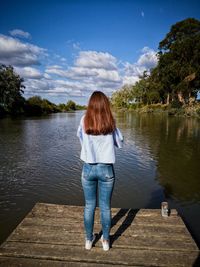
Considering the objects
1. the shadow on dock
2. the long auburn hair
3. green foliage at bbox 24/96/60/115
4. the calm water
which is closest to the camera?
the long auburn hair

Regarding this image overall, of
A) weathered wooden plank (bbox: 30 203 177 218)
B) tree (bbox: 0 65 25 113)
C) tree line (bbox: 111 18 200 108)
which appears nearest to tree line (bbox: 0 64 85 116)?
tree (bbox: 0 65 25 113)

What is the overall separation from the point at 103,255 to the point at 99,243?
0.96ft

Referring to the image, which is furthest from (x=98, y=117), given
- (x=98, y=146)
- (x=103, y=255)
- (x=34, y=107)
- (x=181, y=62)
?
(x=34, y=107)

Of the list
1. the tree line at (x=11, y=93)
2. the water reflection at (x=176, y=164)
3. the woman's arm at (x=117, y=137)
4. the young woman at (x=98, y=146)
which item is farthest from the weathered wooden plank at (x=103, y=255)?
the tree line at (x=11, y=93)

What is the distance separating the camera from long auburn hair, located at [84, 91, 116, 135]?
3010mm

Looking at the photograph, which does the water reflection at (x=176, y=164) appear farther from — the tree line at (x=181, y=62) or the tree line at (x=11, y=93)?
the tree line at (x=11, y=93)

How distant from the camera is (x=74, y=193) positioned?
7234mm

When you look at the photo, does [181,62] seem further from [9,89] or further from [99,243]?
[99,243]

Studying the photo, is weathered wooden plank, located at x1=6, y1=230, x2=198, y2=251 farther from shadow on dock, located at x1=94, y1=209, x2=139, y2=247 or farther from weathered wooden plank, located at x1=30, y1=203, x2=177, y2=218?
weathered wooden plank, located at x1=30, y1=203, x2=177, y2=218

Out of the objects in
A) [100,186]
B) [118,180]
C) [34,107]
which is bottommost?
[118,180]

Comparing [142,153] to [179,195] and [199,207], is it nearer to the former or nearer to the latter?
[179,195]

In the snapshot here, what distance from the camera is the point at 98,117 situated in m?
3.01

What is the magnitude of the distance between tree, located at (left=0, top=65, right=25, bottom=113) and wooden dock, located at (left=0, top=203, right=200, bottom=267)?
53674 mm

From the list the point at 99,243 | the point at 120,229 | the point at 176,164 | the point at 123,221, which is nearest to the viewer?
the point at 99,243
